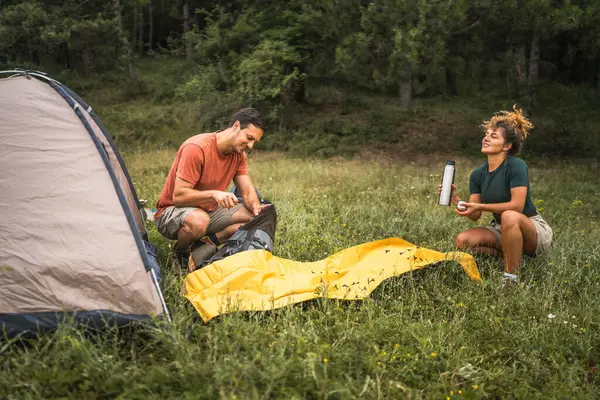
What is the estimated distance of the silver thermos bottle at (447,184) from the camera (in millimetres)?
4395

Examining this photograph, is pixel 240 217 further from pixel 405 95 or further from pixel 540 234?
pixel 405 95

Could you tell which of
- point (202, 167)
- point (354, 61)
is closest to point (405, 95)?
point (354, 61)

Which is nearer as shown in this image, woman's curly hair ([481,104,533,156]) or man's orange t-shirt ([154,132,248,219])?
man's orange t-shirt ([154,132,248,219])

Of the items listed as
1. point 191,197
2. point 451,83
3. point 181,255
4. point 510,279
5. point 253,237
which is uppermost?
point 451,83

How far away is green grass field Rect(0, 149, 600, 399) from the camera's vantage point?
2693 mm

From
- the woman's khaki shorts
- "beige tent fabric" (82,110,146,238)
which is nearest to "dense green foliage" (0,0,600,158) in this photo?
the woman's khaki shorts

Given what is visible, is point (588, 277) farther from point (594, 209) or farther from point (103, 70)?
point (103, 70)

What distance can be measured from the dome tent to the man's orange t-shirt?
78 cm

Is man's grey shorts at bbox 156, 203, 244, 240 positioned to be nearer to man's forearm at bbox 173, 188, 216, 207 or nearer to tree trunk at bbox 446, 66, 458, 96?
man's forearm at bbox 173, 188, 216, 207

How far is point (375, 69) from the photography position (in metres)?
11.5

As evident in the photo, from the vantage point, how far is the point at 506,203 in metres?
4.30

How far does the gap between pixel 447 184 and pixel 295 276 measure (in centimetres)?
147

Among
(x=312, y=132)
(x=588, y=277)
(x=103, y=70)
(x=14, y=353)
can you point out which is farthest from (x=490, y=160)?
(x=103, y=70)

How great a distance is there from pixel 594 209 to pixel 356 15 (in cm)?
638
